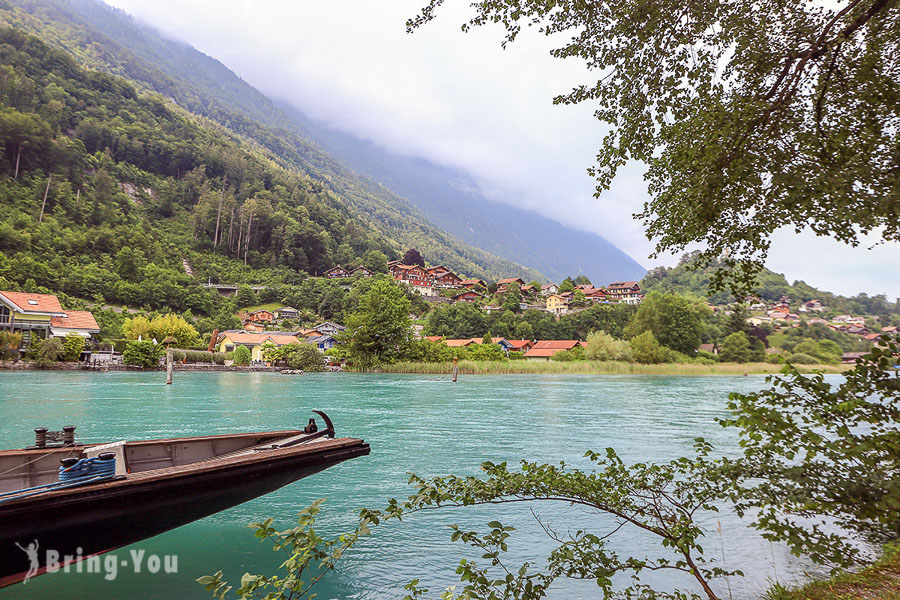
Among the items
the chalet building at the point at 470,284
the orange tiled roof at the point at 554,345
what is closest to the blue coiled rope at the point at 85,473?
the orange tiled roof at the point at 554,345

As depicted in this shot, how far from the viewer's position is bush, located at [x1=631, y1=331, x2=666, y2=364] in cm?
5597

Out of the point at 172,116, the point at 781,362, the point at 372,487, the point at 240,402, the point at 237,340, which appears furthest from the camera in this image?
the point at 172,116

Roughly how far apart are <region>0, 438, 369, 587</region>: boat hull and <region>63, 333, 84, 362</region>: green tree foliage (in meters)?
44.9

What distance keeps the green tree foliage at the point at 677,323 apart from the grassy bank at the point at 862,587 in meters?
67.8

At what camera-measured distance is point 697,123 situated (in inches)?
137

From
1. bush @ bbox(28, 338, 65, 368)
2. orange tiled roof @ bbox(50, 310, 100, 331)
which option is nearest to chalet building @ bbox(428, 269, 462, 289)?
orange tiled roof @ bbox(50, 310, 100, 331)

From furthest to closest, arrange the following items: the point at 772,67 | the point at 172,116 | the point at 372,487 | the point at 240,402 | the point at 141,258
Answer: the point at 172,116 → the point at 141,258 → the point at 240,402 → the point at 372,487 → the point at 772,67

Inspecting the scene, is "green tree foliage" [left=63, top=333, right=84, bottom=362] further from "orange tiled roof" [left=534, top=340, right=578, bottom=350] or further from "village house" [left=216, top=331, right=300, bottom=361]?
"orange tiled roof" [left=534, top=340, right=578, bottom=350]

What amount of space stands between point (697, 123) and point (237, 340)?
209 feet

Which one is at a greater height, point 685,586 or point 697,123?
point 697,123

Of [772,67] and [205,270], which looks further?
[205,270]

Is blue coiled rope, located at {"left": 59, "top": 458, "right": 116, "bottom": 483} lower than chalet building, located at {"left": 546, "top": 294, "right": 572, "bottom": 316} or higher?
lower

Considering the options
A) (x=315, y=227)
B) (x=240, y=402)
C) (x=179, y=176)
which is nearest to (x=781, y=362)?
(x=240, y=402)

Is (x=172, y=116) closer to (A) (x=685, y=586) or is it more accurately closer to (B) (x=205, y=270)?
(B) (x=205, y=270)
